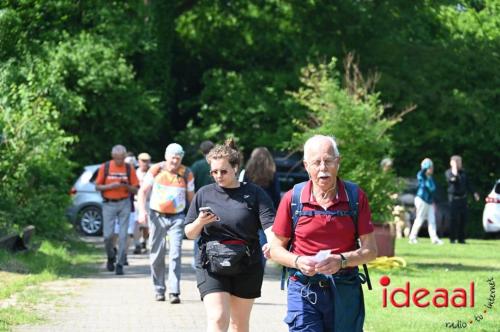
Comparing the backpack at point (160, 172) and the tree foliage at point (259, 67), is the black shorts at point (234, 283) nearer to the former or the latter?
the backpack at point (160, 172)

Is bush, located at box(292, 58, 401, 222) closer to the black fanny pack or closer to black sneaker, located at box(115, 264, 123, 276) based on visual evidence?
black sneaker, located at box(115, 264, 123, 276)

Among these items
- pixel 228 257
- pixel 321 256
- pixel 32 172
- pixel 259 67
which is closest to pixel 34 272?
pixel 32 172

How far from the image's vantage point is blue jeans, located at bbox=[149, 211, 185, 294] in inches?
546

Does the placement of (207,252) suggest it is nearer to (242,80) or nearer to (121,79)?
(121,79)

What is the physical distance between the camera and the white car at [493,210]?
2888 centimetres

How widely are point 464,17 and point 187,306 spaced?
2665 centimetres

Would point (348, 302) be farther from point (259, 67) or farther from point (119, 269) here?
point (259, 67)

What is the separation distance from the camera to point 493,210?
1153 inches

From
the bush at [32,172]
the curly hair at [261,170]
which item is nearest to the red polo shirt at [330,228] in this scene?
the curly hair at [261,170]

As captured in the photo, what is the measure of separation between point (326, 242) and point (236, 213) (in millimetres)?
2250

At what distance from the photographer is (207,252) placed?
939 centimetres

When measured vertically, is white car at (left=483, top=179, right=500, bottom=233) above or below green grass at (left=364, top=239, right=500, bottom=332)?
above

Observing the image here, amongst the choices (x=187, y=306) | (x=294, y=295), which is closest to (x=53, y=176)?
(x=187, y=306)

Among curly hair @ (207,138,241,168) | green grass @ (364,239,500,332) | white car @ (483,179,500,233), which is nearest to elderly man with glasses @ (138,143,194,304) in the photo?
green grass @ (364,239,500,332)
